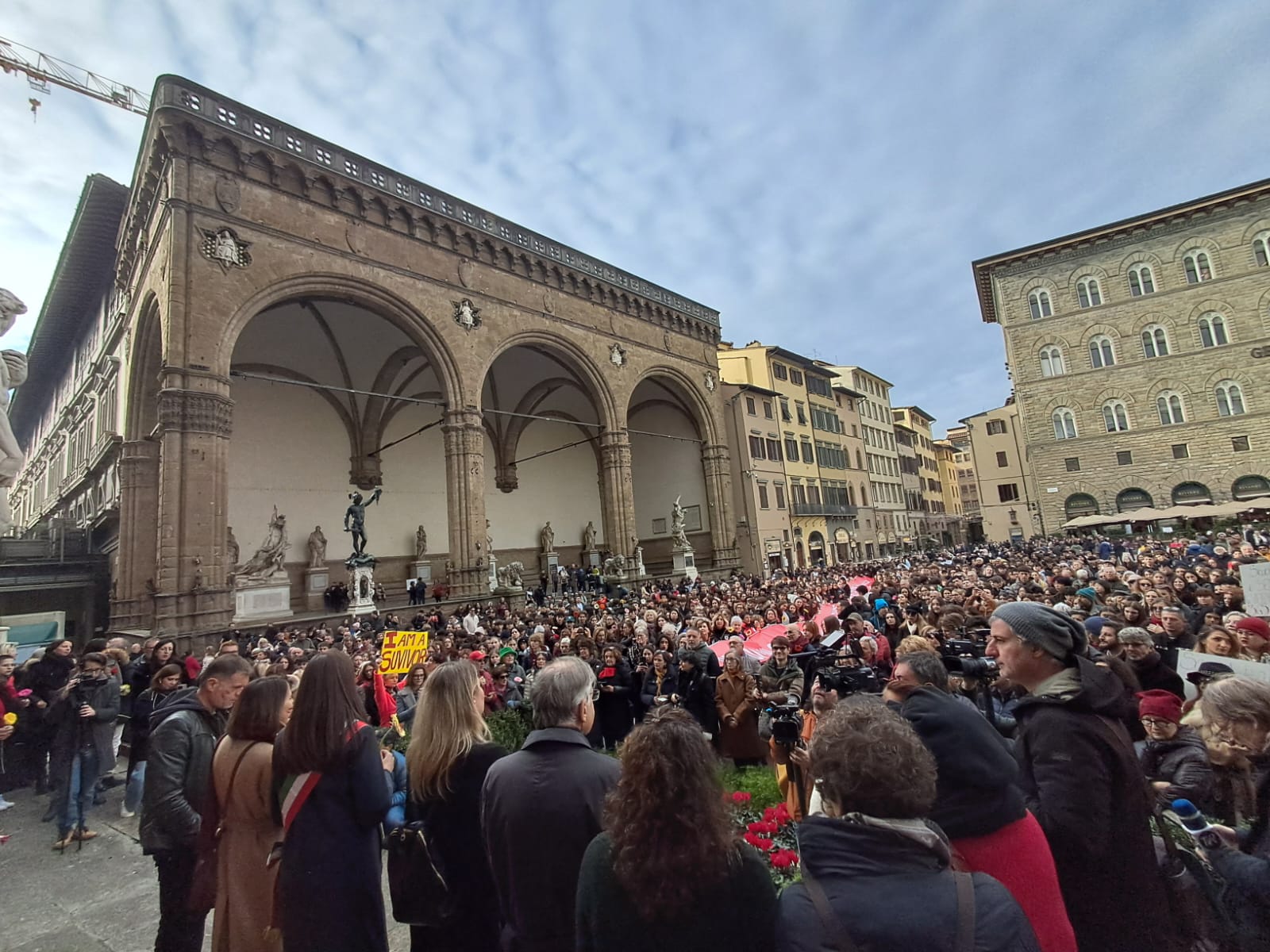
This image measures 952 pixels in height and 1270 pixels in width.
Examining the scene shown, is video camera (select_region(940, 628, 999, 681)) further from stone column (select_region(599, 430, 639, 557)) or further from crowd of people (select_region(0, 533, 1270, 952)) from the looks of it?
stone column (select_region(599, 430, 639, 557))

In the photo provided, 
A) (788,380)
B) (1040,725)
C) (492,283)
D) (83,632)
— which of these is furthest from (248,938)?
(788,380)

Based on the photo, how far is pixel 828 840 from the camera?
4.39 feet

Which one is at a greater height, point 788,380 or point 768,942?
point 788,380

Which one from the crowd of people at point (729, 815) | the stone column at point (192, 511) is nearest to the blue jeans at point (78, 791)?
the crowd of people at point (729, 815)

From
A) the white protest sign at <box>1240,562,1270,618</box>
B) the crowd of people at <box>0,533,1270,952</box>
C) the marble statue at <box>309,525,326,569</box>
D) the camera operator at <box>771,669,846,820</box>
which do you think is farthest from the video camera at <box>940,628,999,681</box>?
the marble statue at <box>309,525,326,569</box>

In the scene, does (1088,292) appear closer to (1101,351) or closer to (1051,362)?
(1101,351)

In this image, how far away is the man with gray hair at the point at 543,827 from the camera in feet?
6.19

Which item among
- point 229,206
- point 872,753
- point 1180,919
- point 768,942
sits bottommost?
point 1180,919

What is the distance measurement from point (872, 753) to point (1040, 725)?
968 mm

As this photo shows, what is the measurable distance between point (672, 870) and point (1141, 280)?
136 ft

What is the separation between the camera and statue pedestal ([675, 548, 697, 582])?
25.9 m

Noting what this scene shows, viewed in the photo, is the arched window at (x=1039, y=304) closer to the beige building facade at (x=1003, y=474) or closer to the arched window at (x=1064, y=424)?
the arched window at (x=1064, y=424)

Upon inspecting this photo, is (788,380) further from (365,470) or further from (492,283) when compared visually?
(365,470)

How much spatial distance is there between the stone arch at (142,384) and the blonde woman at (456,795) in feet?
65.0
